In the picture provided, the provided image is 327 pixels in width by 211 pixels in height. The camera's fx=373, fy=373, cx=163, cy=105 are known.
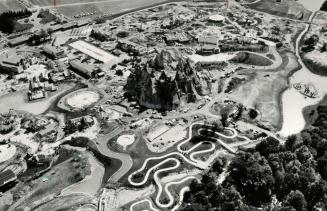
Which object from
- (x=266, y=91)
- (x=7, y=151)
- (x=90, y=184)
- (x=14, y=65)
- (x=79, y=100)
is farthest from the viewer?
(x=14, y=65)

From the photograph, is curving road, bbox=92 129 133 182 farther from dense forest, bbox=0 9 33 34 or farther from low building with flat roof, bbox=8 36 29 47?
dense forest, bbox=0 9 33 34

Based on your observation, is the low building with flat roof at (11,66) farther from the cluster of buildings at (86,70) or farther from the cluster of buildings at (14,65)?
the cluster of buildings at (86,70)

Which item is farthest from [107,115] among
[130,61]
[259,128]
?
[259,128]

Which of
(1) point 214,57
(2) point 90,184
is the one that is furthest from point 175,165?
(1) point 214,57

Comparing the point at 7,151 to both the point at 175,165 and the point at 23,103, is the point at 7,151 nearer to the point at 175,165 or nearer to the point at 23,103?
the point at 23,103

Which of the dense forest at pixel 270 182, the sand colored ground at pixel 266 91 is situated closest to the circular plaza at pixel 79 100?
the sand colored ground at pixel 266 91

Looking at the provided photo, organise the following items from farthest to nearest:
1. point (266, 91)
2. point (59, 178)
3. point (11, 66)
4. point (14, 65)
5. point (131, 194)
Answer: point (14, 65) < point (11, 66) < point (266, 91) < point (59, 178) < point (131, 194)
